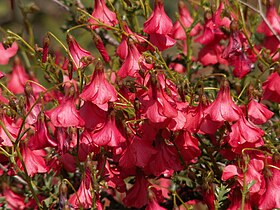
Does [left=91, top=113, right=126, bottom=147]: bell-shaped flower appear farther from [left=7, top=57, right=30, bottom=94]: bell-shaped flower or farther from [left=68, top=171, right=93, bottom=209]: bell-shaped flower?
[left=7, top=57, right=30, bottom=94]: bell-shaped flower

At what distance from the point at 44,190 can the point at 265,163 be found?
0.70 meters

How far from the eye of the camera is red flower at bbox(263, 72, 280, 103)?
2.26 metres

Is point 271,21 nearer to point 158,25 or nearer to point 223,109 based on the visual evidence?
point 158,25

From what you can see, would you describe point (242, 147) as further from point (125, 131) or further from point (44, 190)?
point (44, 190)

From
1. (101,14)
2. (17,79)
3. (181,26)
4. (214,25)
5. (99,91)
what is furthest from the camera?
(17,79)

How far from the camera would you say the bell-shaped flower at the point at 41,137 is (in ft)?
6.82

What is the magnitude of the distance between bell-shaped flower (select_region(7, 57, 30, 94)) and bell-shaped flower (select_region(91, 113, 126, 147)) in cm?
96

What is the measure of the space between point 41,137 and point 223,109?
0.49m

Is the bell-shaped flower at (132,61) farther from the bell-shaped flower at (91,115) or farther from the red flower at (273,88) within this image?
the red flower at (273,88)

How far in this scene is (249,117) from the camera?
214 centimetres

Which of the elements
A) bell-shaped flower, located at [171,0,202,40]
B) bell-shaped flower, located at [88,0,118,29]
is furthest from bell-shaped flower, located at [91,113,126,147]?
bell-shaped flower, located at [171,0,202,40]

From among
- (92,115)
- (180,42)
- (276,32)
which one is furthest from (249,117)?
(180,42)

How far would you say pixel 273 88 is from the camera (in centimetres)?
227

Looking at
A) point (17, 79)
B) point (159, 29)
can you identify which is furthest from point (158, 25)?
point (17, 79)
